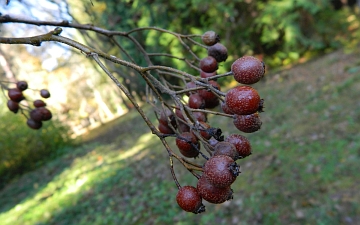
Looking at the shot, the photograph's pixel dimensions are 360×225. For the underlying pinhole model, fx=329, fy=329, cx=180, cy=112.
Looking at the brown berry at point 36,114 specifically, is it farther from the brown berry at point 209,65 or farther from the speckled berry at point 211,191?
the speckled berry at point 211,191

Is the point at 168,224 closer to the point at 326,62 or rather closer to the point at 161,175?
the point at 161,175

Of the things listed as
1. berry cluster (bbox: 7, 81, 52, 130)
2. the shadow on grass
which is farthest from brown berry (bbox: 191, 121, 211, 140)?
the shadow on grass

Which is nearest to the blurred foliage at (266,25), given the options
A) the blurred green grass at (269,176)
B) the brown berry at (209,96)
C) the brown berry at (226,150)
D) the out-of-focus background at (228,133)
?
the out-of-focus background at (228,133)

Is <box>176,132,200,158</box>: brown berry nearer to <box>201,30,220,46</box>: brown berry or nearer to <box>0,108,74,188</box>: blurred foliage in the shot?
<box>201,30,220,46</box>: brown berry

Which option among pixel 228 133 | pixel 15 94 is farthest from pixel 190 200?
pixel 228 133

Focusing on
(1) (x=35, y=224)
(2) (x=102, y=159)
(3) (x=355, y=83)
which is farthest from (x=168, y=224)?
(2) (x=102, y=159)

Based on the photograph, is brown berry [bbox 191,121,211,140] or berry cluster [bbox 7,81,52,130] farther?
berry cluster [bbox 7,81,52,130]

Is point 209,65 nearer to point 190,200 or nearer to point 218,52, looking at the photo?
point 218,52
